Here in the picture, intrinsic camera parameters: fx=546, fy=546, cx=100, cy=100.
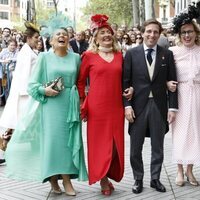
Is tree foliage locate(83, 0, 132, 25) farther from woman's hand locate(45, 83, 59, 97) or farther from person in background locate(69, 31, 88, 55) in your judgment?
woman's hand locate(45, 83, 59, 97)

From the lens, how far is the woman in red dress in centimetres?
602

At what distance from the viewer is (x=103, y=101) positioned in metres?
6.04

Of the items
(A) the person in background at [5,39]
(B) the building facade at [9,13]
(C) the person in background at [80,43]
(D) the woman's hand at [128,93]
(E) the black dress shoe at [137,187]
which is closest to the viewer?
(D) the woman's hand at [128,93]

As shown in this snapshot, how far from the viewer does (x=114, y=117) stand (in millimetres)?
6098

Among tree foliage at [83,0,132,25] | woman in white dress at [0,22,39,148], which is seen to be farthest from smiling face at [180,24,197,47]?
tree foliage at [83,0,132,25]

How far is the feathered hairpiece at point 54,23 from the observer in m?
6.16

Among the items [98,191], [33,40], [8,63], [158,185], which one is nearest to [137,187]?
[158,185]

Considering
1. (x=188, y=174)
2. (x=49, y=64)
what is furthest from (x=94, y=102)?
(x=188, y=174)

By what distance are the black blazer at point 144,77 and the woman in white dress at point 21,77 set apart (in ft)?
5.67

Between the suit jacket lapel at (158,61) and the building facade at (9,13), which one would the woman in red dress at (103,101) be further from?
the building facade at (9,13)

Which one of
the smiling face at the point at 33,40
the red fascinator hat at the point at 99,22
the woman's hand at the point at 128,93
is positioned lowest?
the woman's hand at the point at 128,93

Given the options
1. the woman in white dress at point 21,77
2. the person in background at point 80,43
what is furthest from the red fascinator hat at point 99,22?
the person in background at point 80,43

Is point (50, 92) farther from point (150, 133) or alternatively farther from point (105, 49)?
point (150, 133)

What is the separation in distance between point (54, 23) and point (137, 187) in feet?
6.86
